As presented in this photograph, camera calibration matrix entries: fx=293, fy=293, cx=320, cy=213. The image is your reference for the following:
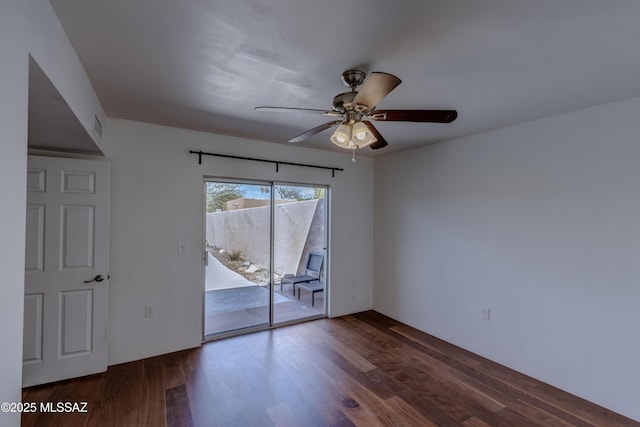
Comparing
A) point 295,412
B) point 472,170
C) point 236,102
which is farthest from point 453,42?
point 295,412

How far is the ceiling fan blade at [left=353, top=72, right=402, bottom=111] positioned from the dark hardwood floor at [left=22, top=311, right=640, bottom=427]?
2.22 m

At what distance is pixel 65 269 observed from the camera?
262cm

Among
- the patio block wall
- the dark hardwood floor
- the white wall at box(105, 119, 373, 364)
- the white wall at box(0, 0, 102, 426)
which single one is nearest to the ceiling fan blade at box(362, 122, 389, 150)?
the white wall at box(0, 0, 102, 426)

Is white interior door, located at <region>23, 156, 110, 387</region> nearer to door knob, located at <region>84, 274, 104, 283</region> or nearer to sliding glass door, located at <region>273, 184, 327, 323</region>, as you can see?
door knob, located at <region>84, 274, 104, 283</region>

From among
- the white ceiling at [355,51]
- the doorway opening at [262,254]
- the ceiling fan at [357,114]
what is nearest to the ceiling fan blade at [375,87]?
the ceiling fan at [357,114]

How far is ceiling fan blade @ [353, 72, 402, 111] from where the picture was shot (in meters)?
1.49

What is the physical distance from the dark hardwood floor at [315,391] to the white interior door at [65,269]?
0.22m

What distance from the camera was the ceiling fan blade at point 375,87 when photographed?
149 centimetres

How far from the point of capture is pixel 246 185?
3771mm

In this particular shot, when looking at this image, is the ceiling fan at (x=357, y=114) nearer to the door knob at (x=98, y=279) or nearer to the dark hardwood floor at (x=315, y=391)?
the dark hardwood floor at (x=315, y=391)

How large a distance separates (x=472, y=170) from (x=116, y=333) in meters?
4.18

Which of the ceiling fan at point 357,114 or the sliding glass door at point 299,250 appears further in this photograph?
the sliding glass door at point 299,250

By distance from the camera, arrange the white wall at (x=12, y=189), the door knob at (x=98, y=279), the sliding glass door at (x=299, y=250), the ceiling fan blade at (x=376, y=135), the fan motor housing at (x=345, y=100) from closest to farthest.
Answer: the white wall at (x=12, y=189) < the fan motor housing at (x=345, y=100) < the ceiling fan blade at (x=376, y=135) < the door knob at (x=98, y=279) < the sliding glass door at (x=299, y=250)

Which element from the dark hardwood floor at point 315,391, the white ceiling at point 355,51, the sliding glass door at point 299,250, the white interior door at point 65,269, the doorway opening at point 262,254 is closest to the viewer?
the white ceiling at point 355,51
